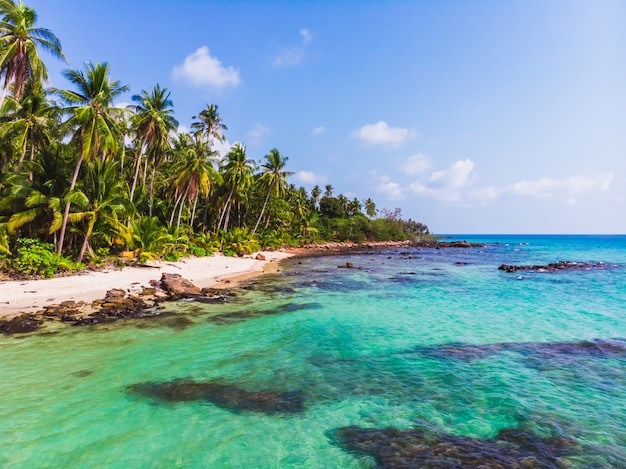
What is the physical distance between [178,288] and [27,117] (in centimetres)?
1525

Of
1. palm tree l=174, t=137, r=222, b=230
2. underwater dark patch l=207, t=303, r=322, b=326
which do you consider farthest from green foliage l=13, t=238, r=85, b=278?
palm tree l=174, t=137, r=222, b=230

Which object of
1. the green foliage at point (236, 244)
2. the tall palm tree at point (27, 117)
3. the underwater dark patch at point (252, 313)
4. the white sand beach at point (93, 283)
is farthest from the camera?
the green foliage at point (236, 244)

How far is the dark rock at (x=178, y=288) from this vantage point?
18592 millimetres

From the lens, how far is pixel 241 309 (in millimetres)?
16406

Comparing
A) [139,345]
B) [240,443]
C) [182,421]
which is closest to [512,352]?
[240,443]

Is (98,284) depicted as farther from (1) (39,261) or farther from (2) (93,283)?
(1) (39,261)

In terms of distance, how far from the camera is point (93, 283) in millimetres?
18641

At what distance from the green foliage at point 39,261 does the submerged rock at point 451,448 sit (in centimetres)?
1957

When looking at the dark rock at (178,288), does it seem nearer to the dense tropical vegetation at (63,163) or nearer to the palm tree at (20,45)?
the dense tropical vegetation at (63,163)

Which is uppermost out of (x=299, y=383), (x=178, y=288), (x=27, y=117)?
(x=27, y=117)

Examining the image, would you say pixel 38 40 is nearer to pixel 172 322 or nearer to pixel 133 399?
pixel 172 322

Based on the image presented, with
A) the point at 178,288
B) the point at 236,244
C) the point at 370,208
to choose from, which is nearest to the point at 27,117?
the point at 178,288

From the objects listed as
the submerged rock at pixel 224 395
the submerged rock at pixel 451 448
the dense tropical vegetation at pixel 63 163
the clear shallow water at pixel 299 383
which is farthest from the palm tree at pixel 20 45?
the submerged rock at pixel 451 448

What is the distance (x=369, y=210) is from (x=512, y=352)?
88.2m
